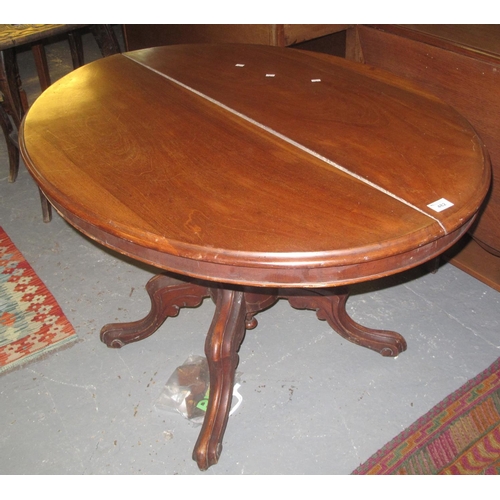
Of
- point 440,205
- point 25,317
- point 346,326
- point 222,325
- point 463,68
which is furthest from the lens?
point 25,317

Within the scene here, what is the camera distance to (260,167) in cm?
119

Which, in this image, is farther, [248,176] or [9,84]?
[9,84]

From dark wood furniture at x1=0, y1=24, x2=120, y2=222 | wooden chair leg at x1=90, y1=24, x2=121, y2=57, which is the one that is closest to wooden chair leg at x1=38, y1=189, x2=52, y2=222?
dark wood furniture at x1=0, y1=24, x2=120, y2=222

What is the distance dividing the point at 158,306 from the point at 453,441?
1006 mm

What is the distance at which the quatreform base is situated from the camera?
1522mm

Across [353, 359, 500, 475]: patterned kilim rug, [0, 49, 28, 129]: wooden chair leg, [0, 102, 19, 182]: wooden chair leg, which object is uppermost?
[0, 49, 28, 129]: wooden chair leg

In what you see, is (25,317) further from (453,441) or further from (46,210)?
(453,441)

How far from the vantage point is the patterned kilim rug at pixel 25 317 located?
6.18 feet

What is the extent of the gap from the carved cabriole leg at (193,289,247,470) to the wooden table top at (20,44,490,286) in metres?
0.48

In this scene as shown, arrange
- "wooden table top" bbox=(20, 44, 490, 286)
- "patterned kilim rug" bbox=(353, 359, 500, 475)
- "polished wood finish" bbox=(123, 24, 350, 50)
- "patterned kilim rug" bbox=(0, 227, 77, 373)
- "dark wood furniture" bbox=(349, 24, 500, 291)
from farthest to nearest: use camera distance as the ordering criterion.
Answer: "polished wood finish" bbox=(123, 24, 350, 50) < "patterned kilim rug" bbox=(0, 227, 77, 373) < "dark wood furniture" bbox=(349, 24, 500, 291) < "patterned kilim rug" bbox=(353, 359, 500, 475) < "wooden table top" bbox=(20, 44, 490, 286)

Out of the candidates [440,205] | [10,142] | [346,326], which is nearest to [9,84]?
[10,142]

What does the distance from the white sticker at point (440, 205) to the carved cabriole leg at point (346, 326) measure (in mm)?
732

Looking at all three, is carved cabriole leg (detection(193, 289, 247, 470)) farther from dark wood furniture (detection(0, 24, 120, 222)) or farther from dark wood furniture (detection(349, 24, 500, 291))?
dark wood furniture (detection(0, 24, 120, 222))
